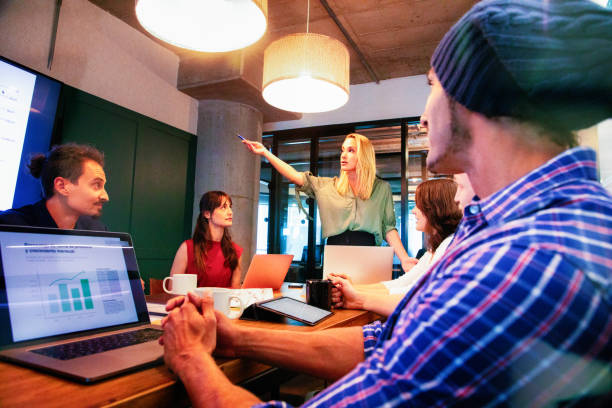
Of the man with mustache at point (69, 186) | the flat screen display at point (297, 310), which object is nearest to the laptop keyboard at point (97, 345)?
the flat screen display at point (297, 310)

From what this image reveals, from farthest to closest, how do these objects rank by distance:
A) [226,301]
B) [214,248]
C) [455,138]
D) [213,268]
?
[214,248], [213,268], [226,301], [455,138]

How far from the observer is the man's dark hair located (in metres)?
1.95

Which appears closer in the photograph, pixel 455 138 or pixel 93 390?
pixel 93 390

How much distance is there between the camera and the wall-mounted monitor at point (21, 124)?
2736 mm

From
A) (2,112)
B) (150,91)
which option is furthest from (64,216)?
(150,91)

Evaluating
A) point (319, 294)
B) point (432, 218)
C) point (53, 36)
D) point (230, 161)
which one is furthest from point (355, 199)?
point (53, 36)

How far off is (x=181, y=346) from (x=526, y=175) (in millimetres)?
683

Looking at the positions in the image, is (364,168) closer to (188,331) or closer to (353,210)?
(353,210)

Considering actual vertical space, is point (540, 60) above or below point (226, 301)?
above

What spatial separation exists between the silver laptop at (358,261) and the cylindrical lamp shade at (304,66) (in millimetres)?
1071

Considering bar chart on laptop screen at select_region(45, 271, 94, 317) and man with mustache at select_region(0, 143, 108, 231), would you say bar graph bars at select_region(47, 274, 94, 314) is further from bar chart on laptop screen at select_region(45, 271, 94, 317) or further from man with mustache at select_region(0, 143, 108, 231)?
man with mustache at select_region(0, 143, 108, 231)

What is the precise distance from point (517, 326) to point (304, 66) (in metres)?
2.13

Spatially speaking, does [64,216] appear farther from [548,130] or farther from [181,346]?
[548,130]

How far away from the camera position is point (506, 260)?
1.56 feet
